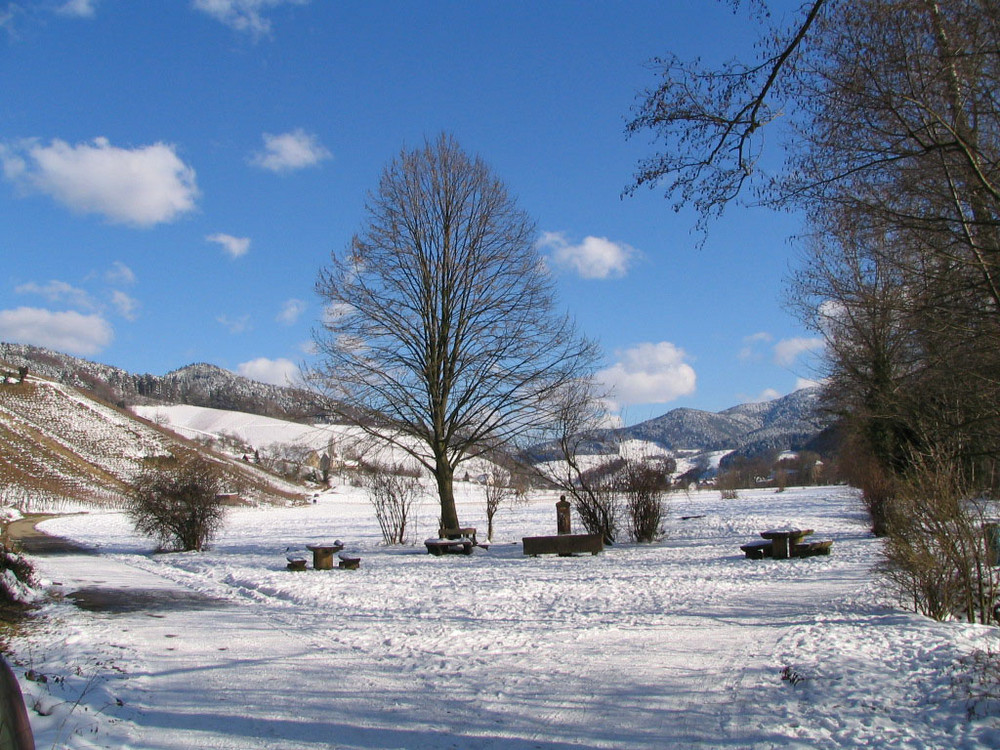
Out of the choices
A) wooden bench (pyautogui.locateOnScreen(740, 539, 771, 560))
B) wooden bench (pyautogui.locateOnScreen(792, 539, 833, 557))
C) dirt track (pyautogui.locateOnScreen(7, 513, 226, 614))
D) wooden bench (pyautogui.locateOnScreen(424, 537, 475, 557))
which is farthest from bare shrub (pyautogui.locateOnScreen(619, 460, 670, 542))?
dirt track (pyautogui.locateOnScreen(7, 513, 226, 614))

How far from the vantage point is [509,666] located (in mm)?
6633

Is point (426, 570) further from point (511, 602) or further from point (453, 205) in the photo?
point (453, 205)

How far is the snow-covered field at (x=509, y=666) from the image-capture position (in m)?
4.96

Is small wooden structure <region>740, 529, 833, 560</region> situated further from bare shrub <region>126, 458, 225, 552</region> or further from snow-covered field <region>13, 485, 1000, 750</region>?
bare shrub <region>126, 458, 225, 552</region>

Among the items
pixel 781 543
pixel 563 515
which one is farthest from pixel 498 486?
pixel 781 543

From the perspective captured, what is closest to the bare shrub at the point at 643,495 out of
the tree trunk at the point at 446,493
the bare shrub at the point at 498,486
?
the bare shrub at the point at 498,486

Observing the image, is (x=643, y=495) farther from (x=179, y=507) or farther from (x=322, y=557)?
(x=179, y=507)

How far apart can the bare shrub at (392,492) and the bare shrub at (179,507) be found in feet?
15.4

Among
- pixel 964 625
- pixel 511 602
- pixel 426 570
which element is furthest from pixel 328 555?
pixel 964 625

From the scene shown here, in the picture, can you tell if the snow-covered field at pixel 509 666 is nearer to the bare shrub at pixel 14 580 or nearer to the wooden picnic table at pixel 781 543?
the bare shrub at pixel 14 580

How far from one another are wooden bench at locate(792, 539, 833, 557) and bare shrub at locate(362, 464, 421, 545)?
36.9 ft

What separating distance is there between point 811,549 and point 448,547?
8.62 m

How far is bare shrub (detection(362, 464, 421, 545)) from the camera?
72.2ft

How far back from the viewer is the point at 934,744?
4.75 metres
